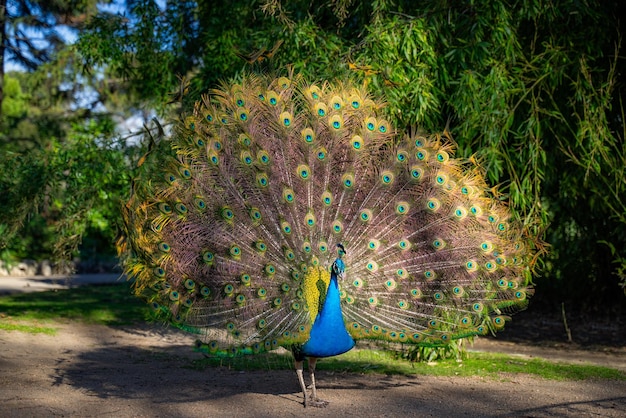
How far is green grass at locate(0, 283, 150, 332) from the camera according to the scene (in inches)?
482

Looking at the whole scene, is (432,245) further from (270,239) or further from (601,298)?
(601,298)

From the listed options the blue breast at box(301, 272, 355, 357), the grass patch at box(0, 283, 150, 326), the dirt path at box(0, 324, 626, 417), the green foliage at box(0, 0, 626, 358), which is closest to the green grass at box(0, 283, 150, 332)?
the grass patch at box(0, 283, 150, 326)

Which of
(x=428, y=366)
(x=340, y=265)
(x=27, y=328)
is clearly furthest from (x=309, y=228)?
(x=27, y=328)

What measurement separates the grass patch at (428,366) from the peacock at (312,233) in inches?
80.2

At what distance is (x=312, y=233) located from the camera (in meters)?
6.44

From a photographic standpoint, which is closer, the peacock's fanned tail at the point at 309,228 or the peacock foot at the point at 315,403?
the peacock's fanned tail at the point at 309,228

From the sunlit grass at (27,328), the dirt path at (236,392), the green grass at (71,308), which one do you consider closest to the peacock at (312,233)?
the dirt path at (236,392)

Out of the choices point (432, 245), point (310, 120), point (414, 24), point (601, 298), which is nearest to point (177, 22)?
point (414, 24)

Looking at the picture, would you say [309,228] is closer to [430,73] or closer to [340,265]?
[340,265]

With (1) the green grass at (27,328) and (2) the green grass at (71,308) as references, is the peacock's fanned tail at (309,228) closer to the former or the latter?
(1) the green grass at (27,328)

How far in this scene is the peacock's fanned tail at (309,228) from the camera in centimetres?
625

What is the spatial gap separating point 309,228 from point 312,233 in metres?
0.05

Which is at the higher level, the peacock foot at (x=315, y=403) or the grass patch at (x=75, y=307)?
the grass patch at (x=75, y=307)

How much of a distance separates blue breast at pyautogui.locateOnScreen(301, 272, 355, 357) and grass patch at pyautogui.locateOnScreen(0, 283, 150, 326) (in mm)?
5739
